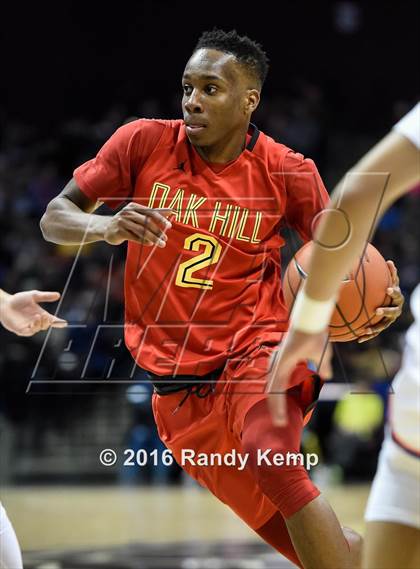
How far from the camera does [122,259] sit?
10.0 m

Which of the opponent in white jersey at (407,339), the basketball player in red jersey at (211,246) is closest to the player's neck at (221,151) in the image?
the basketball player in red jersey at (211,246)

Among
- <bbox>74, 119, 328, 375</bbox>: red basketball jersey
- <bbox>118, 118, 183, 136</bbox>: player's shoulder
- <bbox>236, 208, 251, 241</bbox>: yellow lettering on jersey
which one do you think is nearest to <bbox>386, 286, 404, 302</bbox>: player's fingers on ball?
<bbox>74, 119, 328, 375</bbox>: red basketball jersey

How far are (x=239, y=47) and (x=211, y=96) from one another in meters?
0.25

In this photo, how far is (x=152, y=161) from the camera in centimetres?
409

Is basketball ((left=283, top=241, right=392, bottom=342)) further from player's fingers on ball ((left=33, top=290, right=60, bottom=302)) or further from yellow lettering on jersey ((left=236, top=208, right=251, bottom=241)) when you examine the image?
player's fingers on ball ((left=33, top=290, right=60, bottom=302))

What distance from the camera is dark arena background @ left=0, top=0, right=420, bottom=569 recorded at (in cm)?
827

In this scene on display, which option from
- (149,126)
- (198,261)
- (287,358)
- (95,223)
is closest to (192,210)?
(198,261)

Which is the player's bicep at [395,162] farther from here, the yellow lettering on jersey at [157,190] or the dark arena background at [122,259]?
the dark arena background at [122,259]

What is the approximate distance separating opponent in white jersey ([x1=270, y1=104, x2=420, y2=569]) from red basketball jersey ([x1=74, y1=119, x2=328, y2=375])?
4.95 ft

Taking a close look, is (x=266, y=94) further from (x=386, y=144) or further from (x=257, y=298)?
(x=386, y=144)

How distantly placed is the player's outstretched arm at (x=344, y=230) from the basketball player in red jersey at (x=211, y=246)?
4.52 ft

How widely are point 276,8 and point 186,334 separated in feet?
35.0

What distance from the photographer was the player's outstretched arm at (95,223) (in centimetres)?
332
